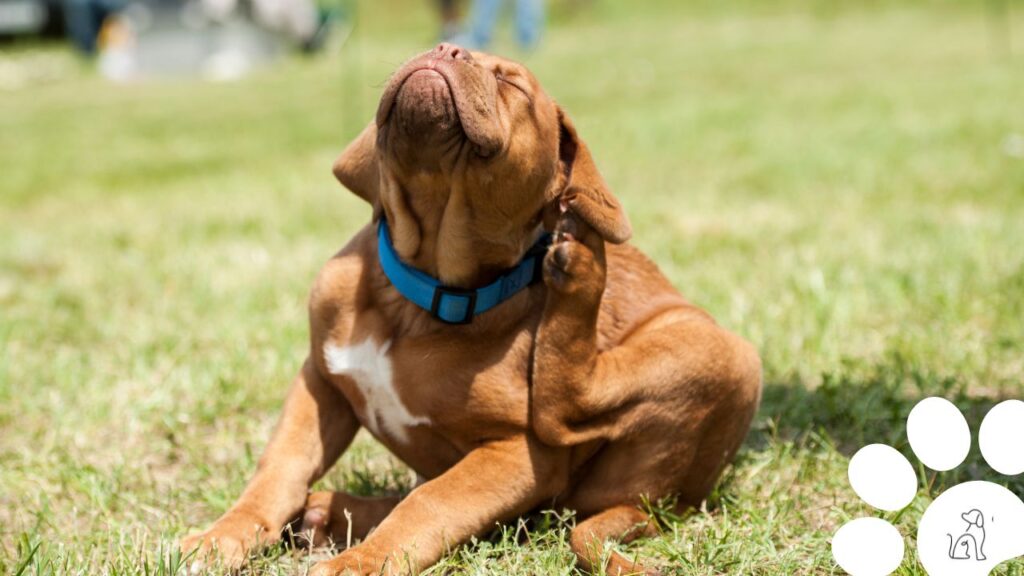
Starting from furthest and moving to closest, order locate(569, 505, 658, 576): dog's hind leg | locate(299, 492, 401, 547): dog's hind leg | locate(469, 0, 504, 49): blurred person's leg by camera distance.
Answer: locate(469, 0, 504, 49): blurred person's leg
locate(299, 492, 401, 547): dog's hind leg
locate(569, 505, 658, 576): dog's hind leg

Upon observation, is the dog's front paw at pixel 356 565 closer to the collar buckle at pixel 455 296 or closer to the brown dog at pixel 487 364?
Result: the brown dog at pixel 487 364

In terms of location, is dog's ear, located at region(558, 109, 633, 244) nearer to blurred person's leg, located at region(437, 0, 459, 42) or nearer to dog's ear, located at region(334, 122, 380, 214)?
dog's ear, located at region(334, 122, 380, 214)

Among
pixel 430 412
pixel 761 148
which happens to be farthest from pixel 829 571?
pixel 761 148

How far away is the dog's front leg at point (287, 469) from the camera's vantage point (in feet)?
8.30

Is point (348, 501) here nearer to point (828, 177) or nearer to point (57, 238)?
point (57, 238)

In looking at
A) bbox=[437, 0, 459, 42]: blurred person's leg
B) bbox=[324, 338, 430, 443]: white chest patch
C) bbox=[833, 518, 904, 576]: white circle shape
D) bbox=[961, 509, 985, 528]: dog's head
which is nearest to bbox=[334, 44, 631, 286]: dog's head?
bbox=[324, 338, 430, 443]: white chest patch

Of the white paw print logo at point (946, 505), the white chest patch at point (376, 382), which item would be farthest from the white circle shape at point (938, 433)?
the white chest patch at point (376, 382)

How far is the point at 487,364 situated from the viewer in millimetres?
2662

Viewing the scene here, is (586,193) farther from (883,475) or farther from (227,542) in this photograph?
(227,542)

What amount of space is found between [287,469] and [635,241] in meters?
3.38

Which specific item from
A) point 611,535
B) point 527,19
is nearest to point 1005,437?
point 611,535

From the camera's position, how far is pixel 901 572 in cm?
244

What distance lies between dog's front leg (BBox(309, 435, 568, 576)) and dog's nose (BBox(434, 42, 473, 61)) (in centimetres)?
87

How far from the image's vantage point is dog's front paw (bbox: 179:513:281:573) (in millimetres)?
2455
